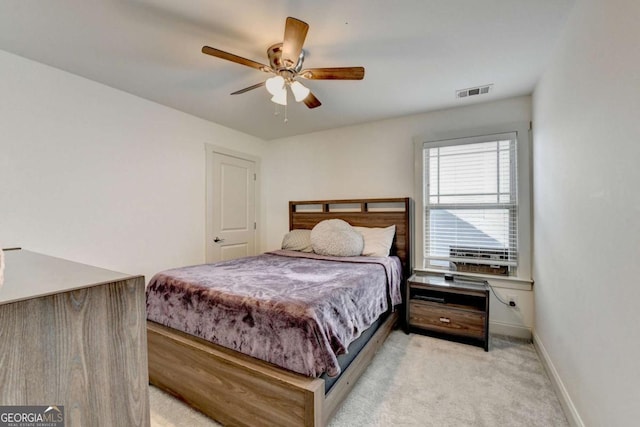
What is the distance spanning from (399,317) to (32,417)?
2.98 m

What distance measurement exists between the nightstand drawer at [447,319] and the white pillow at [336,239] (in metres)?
0.86

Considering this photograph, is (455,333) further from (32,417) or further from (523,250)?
Answer: (32,417)

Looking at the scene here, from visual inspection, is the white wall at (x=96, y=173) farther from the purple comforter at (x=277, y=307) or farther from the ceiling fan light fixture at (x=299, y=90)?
the ceiling fan light fixture at (x=299, y=90)

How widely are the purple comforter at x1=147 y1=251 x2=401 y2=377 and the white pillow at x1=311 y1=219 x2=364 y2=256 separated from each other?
59cm

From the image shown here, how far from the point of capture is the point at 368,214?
11.7ft

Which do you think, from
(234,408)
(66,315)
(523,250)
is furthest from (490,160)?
(66,315)

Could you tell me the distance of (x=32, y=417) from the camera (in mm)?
591

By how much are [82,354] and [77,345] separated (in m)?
0.03

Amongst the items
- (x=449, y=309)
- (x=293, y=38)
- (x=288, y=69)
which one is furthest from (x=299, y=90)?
(x=449, y=309)

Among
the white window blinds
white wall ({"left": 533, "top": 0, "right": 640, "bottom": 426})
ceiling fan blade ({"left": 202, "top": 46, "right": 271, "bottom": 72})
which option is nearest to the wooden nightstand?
the white window blinds

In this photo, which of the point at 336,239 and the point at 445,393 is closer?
the point at 445,393

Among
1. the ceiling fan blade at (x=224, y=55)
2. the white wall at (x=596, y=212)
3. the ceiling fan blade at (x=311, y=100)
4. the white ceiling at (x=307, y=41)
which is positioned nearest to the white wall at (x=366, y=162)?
the white ceiling at (x=307, y=41)

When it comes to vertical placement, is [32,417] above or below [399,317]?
above

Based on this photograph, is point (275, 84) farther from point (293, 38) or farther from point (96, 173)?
point (96, 173)
